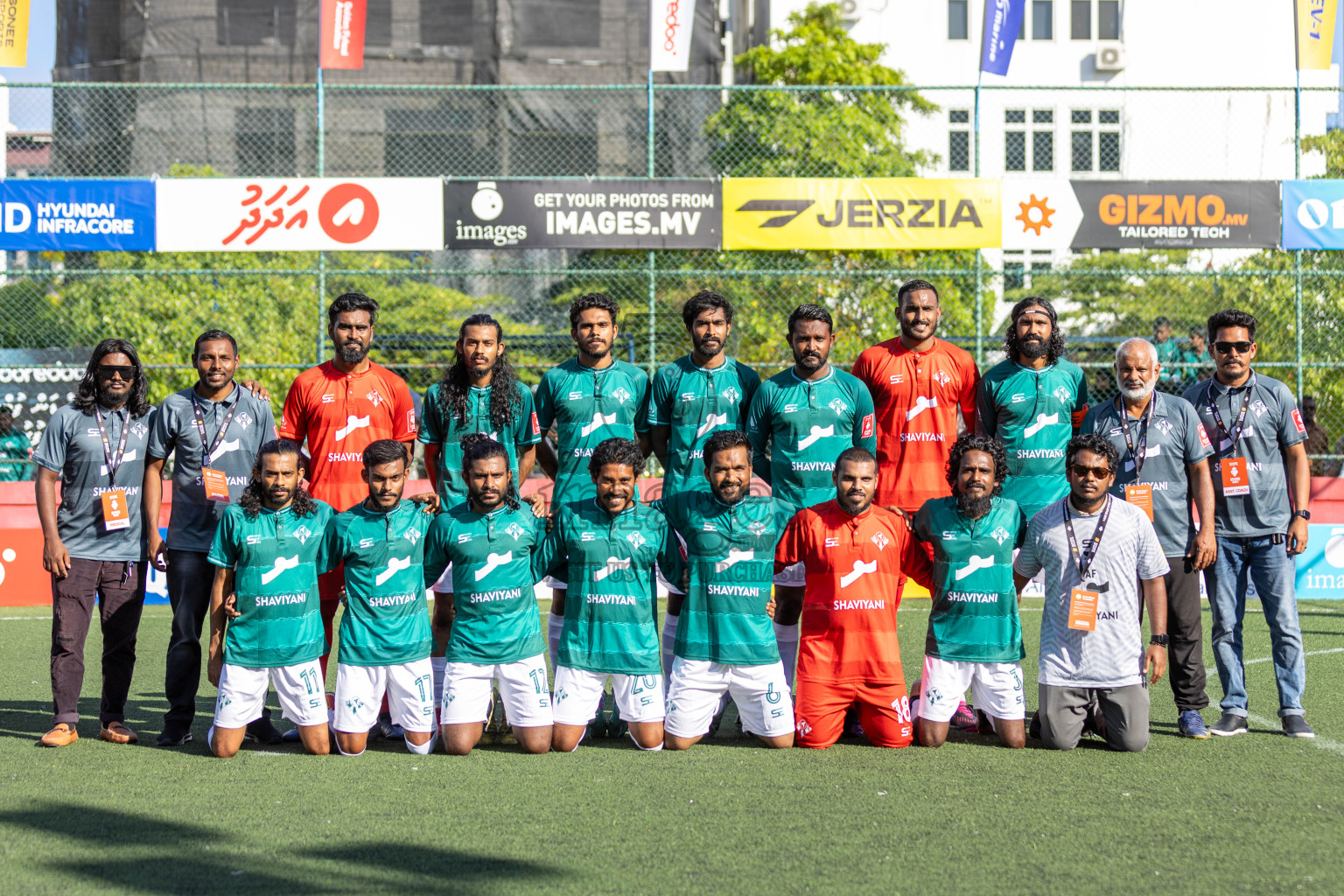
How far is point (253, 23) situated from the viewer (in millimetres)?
24516

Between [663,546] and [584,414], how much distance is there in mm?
858

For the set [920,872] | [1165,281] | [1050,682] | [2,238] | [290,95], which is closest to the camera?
[920,872]

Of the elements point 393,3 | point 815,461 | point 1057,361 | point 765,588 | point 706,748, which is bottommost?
point 706,748

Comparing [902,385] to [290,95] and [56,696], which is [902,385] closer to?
[56,696]

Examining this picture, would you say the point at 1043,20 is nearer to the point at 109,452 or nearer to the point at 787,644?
the point at 787,644

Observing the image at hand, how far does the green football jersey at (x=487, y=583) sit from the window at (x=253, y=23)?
2082 cm

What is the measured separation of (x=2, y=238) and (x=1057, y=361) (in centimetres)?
1050

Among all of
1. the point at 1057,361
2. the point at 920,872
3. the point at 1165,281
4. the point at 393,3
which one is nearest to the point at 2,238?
the point at 1057,361

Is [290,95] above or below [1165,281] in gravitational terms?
above

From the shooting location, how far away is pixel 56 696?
614 centimetres

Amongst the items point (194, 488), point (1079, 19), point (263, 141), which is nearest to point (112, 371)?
point (194, 488)

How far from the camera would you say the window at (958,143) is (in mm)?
27406

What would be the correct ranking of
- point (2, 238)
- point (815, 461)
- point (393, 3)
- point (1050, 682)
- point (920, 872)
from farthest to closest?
point (393, 3) < point (2, 238) < point (815, 461) < point (1050, 682) < point (920, 872)

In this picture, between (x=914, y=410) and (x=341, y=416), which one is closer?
(x=341, y=416)
